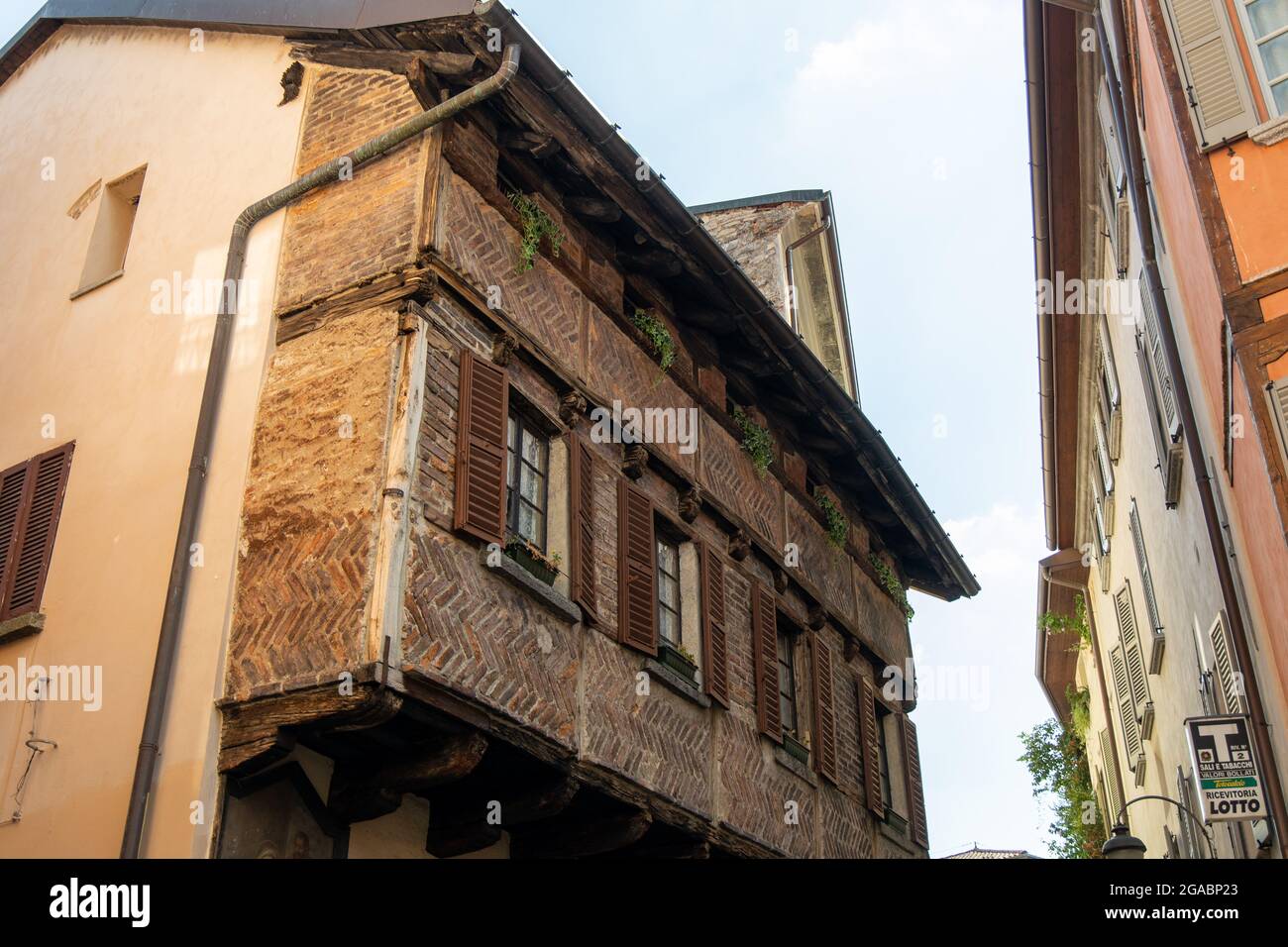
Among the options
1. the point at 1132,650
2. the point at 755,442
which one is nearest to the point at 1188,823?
the point at 1132,650

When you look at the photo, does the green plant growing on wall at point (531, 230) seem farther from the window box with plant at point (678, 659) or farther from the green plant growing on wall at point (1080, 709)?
the green plant growing on wall at point (1080, 709)

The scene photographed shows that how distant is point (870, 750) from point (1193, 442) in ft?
15.8

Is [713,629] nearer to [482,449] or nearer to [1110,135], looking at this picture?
[482,449]

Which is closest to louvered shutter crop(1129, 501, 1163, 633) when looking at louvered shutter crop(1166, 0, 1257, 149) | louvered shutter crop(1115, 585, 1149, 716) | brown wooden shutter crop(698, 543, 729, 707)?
louvered shutter crop(1115, 585, 1149, 716)

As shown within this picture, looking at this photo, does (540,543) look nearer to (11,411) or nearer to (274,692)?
(274,692)

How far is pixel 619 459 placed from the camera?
1041 cm

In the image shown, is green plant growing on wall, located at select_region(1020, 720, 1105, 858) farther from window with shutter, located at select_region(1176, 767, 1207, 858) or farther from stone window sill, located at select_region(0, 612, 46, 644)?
stone window sill, located at select_region(0, 612, 46, 644)

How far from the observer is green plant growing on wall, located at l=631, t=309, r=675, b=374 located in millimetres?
11172

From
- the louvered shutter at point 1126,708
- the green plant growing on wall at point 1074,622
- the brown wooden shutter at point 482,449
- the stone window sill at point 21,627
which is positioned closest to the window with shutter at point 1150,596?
the louvered shutter at point 1126,708

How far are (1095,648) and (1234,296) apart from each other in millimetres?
14391

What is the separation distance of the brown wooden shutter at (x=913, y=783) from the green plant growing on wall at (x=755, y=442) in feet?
13.4

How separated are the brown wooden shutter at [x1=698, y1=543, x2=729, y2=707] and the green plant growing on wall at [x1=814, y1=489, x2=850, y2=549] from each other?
9.53ft

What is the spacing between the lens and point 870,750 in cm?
1369

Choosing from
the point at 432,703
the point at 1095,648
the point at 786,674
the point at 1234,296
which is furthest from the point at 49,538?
the point at 1095,648
